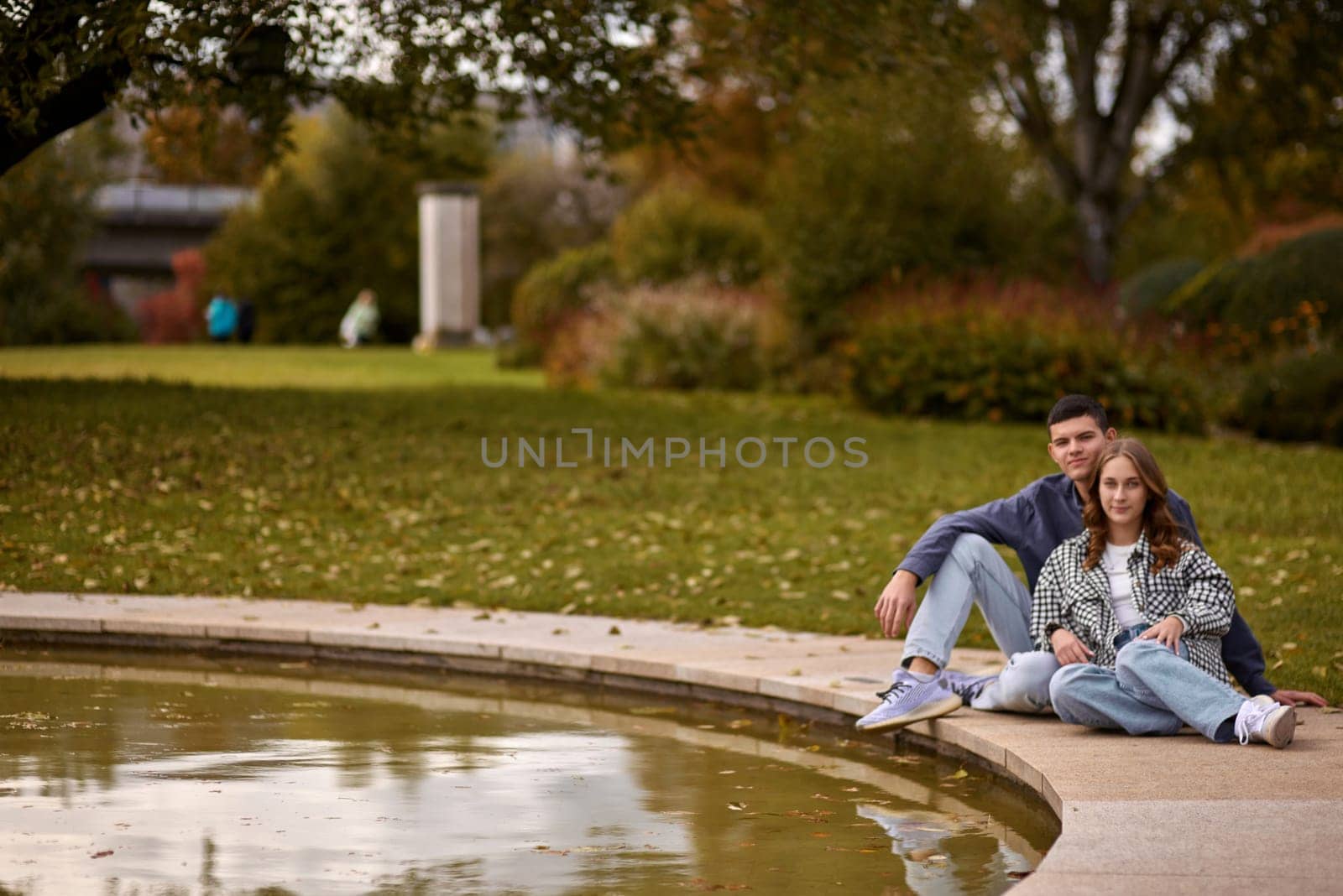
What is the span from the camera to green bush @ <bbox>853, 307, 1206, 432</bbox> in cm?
1809

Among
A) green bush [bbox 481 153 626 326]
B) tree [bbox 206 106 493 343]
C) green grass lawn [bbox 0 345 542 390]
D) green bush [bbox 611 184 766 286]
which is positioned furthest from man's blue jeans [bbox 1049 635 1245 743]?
green bush [bbox 481 153 626 326]

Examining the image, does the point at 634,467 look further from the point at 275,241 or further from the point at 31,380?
the point at 275,241

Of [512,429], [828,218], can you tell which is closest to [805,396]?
[828,218]

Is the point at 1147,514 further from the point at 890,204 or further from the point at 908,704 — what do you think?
the point at 890,204

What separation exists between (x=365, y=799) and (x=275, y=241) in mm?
43224

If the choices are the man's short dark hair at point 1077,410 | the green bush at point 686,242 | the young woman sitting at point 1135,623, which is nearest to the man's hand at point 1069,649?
the young woman sitting at point 1135,623

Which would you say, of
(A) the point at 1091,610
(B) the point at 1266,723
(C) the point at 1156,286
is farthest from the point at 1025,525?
(C) the point at 1156,286

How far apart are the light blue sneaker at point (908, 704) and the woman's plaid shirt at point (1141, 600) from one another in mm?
411

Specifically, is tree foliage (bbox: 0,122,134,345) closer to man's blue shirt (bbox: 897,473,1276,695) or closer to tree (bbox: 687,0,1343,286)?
tree (bbox: 687,0,1343,286)

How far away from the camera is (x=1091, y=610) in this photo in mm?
6043

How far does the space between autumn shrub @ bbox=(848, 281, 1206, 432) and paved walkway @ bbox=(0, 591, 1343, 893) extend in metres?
10.4

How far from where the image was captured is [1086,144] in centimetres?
2653

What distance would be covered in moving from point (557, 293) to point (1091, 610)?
2533cm

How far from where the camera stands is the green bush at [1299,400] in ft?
58.6
